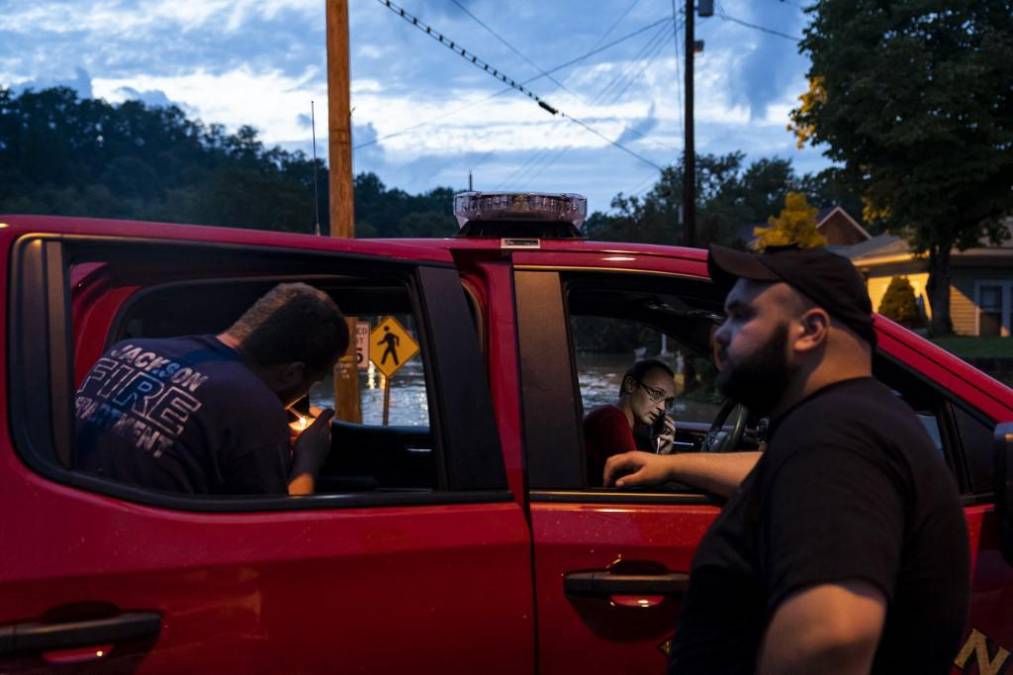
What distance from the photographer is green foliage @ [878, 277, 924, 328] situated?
36.6m

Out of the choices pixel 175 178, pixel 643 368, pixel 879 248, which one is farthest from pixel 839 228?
pixel 643 368

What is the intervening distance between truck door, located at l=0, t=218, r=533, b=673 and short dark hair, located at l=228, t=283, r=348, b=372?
8 centimetres

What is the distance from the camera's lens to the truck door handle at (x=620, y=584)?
2.33 m

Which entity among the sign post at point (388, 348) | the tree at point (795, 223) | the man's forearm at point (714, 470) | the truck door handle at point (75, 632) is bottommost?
the sign post at point (388, 348)

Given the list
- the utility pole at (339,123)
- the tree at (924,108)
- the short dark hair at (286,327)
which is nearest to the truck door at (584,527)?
the short dark hair at (286,327)

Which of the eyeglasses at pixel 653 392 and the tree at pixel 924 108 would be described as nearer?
the eyeglasses at pixel 653 392

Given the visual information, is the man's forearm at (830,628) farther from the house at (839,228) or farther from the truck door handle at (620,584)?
the house at (839,228)

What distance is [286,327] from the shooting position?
256 centimetres

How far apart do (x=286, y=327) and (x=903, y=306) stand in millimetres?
36783

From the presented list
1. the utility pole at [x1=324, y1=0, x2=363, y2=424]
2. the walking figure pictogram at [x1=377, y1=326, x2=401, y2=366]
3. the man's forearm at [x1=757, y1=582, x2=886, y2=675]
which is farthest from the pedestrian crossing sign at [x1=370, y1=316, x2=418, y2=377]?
the man's forearm at [x1=757, y1=582, x2=886, y2=675]

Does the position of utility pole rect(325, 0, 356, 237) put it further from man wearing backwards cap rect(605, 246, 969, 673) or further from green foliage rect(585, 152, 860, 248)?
green foliage rect(585, 152, 860, 248)

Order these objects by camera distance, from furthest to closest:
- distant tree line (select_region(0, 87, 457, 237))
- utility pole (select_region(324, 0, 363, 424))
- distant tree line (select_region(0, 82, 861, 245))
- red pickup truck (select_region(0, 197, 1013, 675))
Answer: distant tree line (select_region(0, 82, 861, 245)) → distant tree line (select_region(0, 87, 457, 237)) → utility pole (select_region(324, 0, 363, 424)) → red pickup truck (select_region(0, 197, 1013, 675))

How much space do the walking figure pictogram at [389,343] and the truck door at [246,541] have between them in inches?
357

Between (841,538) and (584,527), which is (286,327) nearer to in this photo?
(584,527)
